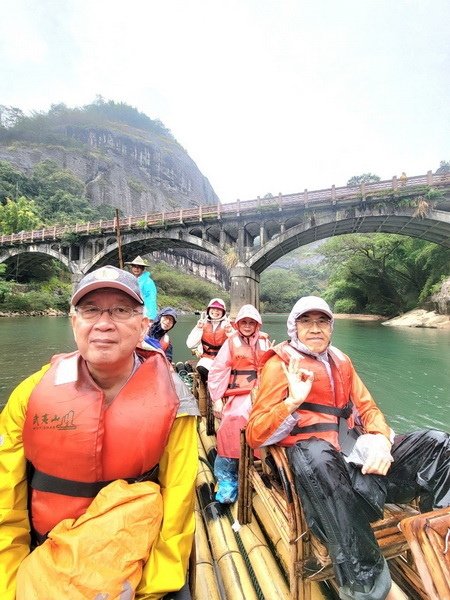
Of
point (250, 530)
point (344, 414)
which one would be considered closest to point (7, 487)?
point (250, 530)

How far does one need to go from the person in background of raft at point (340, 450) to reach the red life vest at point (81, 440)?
0.66 meters

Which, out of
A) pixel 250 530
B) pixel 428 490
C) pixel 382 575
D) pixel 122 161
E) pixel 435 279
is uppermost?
pixel 122 161

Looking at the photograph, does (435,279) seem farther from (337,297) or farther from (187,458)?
(187,458)

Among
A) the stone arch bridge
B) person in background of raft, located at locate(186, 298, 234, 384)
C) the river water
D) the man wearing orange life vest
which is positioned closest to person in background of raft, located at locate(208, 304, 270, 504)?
person in background of raft, located at locate(186, 298, 234, 384)

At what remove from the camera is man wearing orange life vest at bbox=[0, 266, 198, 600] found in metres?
1.08

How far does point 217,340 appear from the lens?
4078mm

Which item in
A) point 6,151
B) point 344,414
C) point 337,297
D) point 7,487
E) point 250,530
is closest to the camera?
point 7,487

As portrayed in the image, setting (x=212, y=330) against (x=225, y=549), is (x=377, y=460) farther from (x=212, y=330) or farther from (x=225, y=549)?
(x=212, y=330)

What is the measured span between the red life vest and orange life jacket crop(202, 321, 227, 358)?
2.87 meters

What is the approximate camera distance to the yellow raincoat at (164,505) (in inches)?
38.6

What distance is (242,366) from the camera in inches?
107

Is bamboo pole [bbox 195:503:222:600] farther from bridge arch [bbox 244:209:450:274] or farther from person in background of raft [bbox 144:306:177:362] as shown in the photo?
bridge arch [bbox 244:209:450:274]

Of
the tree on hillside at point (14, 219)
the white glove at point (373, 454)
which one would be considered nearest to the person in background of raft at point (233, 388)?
the white glove at point (373, 454)

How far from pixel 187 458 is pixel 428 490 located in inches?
47.8
